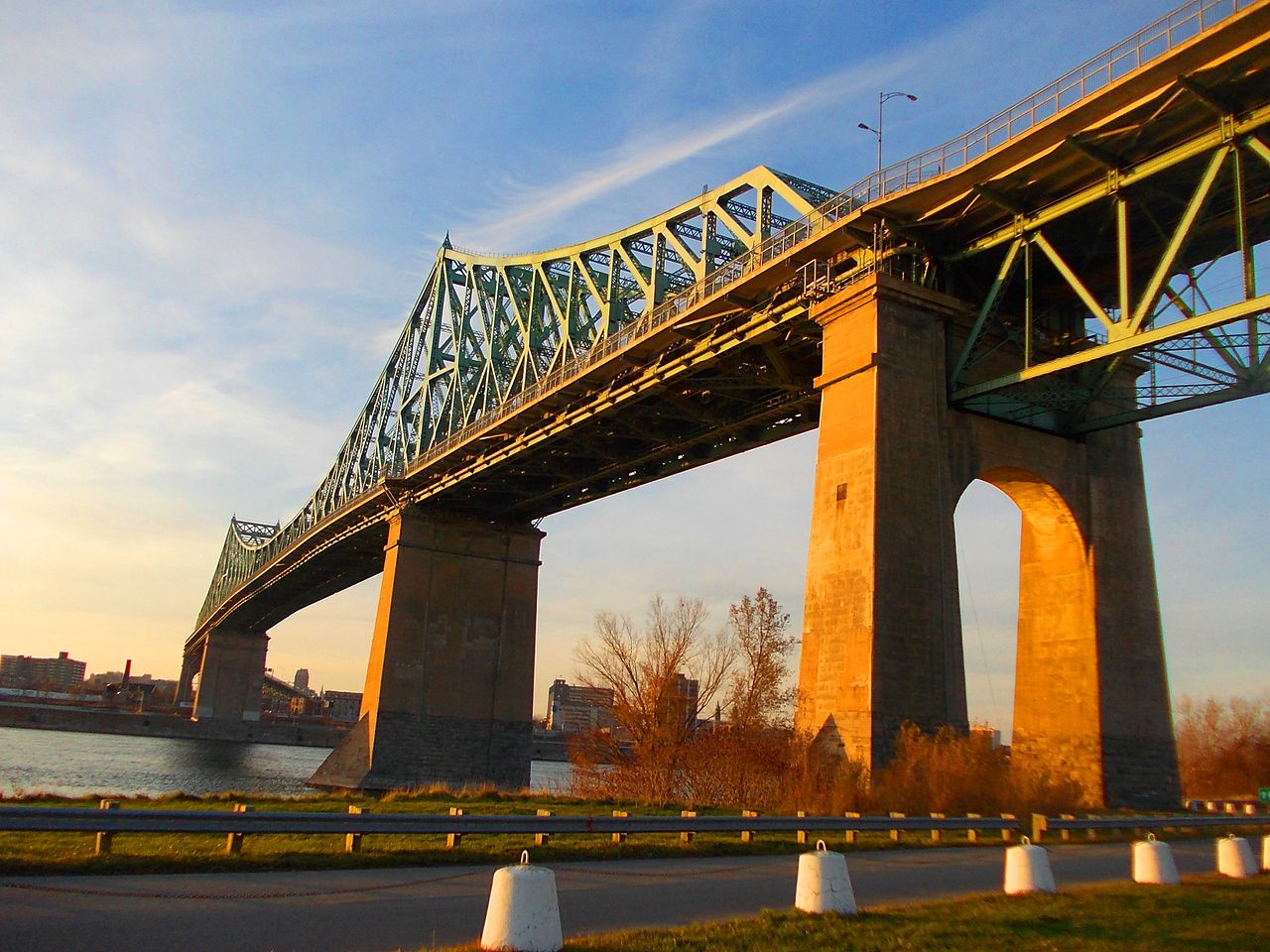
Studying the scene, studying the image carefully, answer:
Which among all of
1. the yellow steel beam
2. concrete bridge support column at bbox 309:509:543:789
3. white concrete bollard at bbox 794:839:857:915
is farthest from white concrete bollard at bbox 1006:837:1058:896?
concrete bridge support column at bbox 309:509:543:789

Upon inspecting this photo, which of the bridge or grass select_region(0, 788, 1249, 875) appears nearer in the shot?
grass select_region(0, 788, 1249, 875)

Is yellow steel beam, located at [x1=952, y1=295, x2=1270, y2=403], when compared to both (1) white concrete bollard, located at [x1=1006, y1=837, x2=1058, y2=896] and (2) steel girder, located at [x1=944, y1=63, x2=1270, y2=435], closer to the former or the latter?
(2) steel girder, located at [x1=944, y1=63, x2=1270, y2=435]

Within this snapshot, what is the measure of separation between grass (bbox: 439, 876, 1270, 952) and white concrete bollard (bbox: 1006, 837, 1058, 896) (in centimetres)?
20

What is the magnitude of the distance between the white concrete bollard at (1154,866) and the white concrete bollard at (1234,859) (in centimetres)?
158

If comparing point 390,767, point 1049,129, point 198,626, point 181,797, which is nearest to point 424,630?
point 390,767

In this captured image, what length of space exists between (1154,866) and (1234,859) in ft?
6.94

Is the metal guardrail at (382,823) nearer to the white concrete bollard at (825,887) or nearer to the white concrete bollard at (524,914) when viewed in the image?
the white concrete bollard at (825,887)

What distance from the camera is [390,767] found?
53.2 m

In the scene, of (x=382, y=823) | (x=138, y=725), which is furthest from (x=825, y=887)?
(x=138, y=725)

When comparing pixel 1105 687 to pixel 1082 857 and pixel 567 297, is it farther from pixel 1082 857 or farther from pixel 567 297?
pixel 567 297

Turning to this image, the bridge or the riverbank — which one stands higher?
the bridge

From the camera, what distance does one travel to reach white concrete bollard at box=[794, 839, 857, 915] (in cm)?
877

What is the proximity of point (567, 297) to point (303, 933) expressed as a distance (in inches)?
1763

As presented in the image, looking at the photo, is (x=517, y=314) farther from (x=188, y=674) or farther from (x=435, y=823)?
(x=188, y=674)
